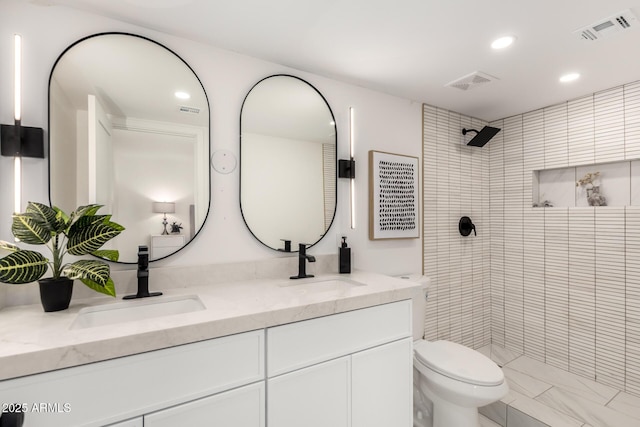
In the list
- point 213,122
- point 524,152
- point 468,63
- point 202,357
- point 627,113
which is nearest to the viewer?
point 202,357

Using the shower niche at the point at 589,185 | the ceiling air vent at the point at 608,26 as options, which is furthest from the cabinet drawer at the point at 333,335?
the shower niche at the point at 589,185

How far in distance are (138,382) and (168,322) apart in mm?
183

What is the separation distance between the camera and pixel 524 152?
2.69 meters

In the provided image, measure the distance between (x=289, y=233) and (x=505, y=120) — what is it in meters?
2.39

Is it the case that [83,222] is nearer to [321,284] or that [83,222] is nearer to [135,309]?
→ [135,309]

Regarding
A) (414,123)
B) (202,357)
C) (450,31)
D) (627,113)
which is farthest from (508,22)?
(202,357)

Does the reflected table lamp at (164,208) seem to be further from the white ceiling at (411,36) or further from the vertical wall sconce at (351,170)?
the vertical wall sconce at (351,170)

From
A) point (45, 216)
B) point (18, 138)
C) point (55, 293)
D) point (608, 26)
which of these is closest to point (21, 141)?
point (18, 138)

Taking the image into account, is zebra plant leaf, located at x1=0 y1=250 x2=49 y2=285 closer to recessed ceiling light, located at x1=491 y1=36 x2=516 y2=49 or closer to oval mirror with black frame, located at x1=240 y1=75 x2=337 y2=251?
oval mirror with black frame, located at x1=240 y1=75 x2=337 y2=251

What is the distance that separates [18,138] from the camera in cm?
122

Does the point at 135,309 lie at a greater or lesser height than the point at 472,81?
lesser

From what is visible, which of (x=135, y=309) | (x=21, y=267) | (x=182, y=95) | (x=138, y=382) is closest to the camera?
(x=138, y=382)

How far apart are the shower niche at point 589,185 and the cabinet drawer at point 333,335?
6.39ft

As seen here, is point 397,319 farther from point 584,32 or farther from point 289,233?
point 584,32
